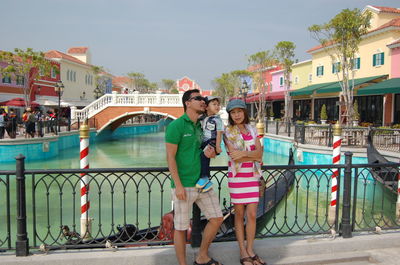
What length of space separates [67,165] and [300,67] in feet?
70.4

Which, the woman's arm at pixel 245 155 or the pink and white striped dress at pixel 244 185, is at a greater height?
the woman's arm at pixel 245 155

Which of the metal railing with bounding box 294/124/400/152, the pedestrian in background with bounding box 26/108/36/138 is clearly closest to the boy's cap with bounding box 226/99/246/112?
the metal railing with bounding box 294/124/400/152

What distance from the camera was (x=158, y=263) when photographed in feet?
10.5

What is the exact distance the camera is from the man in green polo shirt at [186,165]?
2615mm

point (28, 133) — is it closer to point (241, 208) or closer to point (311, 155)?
point (311, 155)

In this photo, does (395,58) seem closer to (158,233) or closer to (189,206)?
(158,233)

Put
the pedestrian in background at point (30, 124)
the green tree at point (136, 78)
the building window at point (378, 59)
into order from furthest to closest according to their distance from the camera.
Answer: the green tree at point (136, 78), the building window at point (378, 59), the pedestrian in background at point (30, 124)

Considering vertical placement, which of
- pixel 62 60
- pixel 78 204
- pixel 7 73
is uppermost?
pixel 62 60

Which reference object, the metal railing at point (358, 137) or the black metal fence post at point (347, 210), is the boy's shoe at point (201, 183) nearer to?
the black metal fence post at point (347, 210)

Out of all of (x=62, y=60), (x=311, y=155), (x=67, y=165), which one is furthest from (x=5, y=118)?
(x=62, y=60)

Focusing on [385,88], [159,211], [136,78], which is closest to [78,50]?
[136,78]

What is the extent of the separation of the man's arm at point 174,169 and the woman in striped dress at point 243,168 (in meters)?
0.57

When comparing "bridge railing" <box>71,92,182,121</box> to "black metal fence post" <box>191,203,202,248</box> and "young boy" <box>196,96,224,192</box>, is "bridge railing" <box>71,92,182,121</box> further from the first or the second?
"young boy" <box>196,96,224,192</box>

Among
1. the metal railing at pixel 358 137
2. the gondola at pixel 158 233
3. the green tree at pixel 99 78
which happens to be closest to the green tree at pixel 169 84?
the green tree at pixel 99 78
